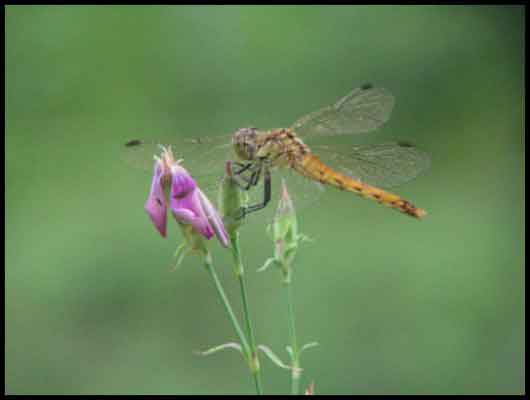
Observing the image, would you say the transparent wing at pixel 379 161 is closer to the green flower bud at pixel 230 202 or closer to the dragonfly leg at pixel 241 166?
the dragonfly leg at pixel 241 166

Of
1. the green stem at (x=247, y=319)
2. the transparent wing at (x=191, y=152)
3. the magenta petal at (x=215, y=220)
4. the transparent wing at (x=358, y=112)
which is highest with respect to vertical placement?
the transparent wing at (x=358, y=112)

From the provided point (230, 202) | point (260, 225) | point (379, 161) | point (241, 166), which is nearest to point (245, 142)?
point (241, 166)

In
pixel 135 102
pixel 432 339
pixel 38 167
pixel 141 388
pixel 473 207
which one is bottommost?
pixel 141 388

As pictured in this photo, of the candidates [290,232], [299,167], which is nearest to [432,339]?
[299,167]

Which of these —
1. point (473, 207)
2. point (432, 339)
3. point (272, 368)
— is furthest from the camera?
point (473, 207)

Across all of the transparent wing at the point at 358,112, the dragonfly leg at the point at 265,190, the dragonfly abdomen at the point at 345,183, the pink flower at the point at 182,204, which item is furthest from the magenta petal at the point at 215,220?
the transparent wing at the point at 358,112

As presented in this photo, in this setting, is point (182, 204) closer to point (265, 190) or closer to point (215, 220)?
point (215, 220)

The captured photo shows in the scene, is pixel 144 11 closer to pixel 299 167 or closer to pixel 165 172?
pixel 299 167
